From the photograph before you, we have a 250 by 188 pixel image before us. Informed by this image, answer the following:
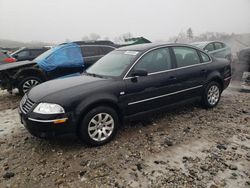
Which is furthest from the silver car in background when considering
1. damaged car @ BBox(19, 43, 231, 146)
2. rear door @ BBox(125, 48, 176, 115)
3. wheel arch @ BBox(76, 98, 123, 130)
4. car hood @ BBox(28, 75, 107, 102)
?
car hood @ BBox(28, 75, 107, 102)

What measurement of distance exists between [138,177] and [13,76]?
5446 mm

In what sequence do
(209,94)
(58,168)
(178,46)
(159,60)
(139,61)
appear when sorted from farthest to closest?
(209,94) → (178,46) → (159,60) → (139,61) → (58,168)

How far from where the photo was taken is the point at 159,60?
468 cm

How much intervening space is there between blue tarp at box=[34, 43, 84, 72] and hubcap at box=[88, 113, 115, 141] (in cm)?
428

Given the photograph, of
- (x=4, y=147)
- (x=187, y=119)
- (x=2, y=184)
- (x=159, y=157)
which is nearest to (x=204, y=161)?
(x=159, y=157)

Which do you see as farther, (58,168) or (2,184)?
(58,168)

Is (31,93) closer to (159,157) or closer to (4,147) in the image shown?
(4,147)

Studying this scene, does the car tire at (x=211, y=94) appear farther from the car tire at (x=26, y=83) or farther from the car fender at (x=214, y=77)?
the car tire at (x=26, y=83)

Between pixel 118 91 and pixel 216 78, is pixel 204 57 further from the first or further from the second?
pixel 118 91

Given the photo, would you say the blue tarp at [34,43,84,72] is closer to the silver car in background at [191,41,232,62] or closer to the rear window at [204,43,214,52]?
the silver car in background at [191,41,232,62]

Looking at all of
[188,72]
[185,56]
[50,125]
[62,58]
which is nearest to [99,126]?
[50,125]

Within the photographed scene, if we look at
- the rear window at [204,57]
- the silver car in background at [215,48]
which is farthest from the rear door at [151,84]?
the silver car in background at [215,48]

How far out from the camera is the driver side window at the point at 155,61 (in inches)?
174

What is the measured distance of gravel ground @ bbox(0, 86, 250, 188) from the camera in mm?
3146
